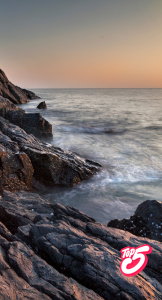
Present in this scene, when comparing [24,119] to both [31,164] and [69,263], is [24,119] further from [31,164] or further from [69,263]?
[69,263]

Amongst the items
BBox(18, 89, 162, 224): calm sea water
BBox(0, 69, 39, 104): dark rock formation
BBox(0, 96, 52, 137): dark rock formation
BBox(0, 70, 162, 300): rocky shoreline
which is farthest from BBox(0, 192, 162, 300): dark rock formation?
BBox(0, 69, 39, 104): dark rock formation

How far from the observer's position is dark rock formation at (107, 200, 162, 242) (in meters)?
4.97

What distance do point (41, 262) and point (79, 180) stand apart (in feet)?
20.3

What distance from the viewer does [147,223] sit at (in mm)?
5180

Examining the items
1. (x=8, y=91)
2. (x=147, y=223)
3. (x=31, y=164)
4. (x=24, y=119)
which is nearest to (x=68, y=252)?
(x=147, y=223)

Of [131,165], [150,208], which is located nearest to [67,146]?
[131,165]

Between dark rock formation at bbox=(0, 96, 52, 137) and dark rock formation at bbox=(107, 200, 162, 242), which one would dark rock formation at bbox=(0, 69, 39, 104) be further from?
dark rock formation at bbox=(107, 200, 162, 242)

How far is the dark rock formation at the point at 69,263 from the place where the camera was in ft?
9.36

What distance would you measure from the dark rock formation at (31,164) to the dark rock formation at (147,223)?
3727 millimetres

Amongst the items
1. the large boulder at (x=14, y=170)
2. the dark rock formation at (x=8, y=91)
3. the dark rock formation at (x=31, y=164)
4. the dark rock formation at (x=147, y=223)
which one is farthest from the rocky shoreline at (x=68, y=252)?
the dark rock formation at (x=8, y=91)

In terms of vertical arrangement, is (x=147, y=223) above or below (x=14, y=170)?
below

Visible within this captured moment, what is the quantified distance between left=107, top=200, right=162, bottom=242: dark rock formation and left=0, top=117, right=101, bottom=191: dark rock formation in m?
3.73

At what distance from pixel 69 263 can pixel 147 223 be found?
277 centimetres

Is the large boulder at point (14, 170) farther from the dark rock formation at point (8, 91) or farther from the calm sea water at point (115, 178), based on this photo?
the dark rock formation at point (8, 91)
